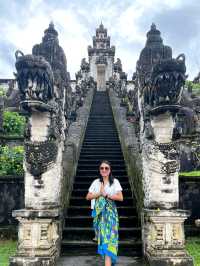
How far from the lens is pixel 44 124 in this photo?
20.9ft

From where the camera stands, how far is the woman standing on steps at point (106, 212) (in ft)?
17.3

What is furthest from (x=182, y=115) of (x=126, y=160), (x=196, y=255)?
(x=196, y=255)

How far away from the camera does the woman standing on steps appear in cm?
527

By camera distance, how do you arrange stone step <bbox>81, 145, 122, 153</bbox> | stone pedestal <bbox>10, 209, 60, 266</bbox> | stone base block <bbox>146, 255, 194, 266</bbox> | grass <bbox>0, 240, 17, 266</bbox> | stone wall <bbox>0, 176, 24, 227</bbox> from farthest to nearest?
stone step <bbox>81, 145, 122, 153</bbox>, stone wall <bbox>0, 176, 24, 227</bbox>, grass <bbox>0, 240, 17, 266</bbox>, stone pedestal <bbox>10, 209, 60, 266</bbox>, stone base block <bbox>146, 255, 194, 266</bbox>

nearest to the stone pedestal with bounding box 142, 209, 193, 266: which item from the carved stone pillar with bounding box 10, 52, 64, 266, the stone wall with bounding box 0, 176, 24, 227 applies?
the carved stone pillar with bounding box 10, 52, 64, 266

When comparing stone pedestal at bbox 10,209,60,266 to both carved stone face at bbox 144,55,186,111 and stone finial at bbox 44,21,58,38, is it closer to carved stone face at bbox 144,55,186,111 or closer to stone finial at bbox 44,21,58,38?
carved stone face at bbox 144,55,186,111

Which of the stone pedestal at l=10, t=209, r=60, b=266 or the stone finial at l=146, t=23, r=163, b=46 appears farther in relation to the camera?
the stone finial at l=146, t=23, r=163, b=46

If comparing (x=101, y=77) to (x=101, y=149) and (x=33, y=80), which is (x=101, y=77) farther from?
(x=33, y=80)

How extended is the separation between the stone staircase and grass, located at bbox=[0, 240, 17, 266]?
1171 mm

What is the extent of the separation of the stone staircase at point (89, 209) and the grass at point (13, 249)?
117 cm

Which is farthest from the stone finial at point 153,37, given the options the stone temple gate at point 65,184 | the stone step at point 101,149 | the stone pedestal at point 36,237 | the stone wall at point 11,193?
the stone pedestal at point 36,237

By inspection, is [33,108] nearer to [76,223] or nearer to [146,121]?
[146,121]

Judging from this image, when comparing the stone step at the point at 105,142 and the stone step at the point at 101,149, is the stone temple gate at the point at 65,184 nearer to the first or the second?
the stone step at the point at 101,149

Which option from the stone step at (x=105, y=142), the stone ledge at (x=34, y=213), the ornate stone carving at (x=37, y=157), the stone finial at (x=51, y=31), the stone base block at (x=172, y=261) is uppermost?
the stone finial at (x=51, y=31)
